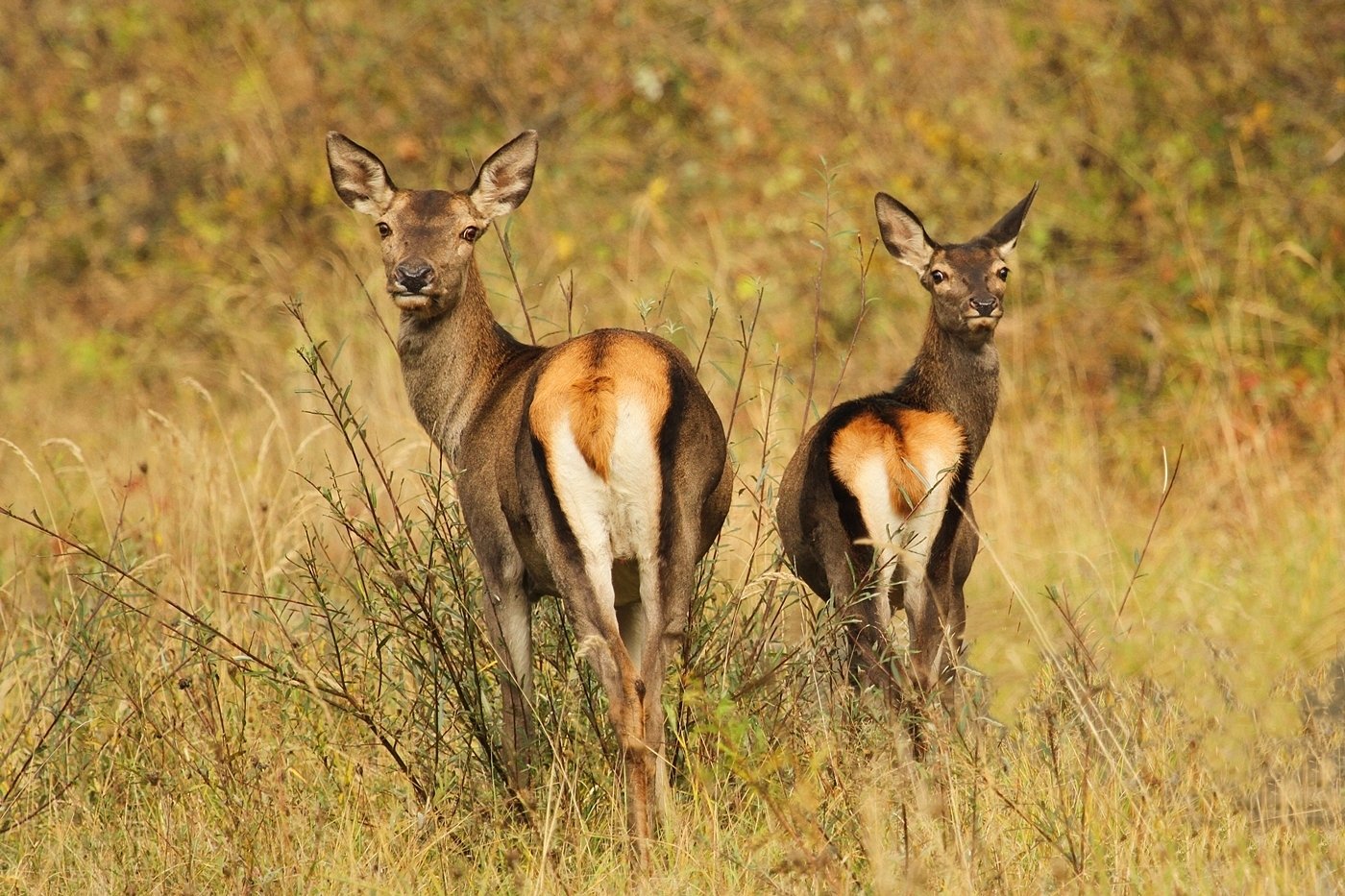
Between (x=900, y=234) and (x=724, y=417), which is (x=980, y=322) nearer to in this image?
(x=900, y=234)

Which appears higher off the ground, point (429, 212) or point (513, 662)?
point (429, 212)

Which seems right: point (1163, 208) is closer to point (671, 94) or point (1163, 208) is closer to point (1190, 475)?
point (1190, 475)

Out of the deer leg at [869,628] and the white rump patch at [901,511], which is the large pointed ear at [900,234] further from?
the deer leg at [869,628]

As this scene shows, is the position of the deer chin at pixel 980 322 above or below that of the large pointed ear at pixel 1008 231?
below

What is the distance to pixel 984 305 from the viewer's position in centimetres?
606

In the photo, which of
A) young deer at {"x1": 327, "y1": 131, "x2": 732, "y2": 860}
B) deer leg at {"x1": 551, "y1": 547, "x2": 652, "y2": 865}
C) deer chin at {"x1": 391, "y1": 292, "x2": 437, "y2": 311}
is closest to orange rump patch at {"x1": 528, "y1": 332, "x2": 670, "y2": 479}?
young deer at {"x1": 327, "y1": 131, "x2": 732, "y2": 860}

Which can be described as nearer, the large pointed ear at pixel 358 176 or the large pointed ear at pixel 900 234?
the large pointed ear at pixel 358 176

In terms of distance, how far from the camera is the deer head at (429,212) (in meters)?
5.53

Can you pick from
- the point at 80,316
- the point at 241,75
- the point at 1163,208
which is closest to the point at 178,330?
the point at 80,316

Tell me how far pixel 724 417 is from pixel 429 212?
164 inches

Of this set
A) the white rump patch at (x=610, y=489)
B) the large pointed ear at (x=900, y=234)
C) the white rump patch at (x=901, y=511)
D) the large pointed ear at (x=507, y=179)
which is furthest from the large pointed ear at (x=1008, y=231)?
the white rump patch at (x=610, y=489)

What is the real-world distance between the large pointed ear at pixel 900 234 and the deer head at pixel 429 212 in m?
1.40

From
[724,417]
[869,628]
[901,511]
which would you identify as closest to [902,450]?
[901,511]

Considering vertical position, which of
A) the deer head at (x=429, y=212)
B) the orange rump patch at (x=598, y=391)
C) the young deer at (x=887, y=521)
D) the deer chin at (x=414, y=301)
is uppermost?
the deer head at (x=429, y=212)
